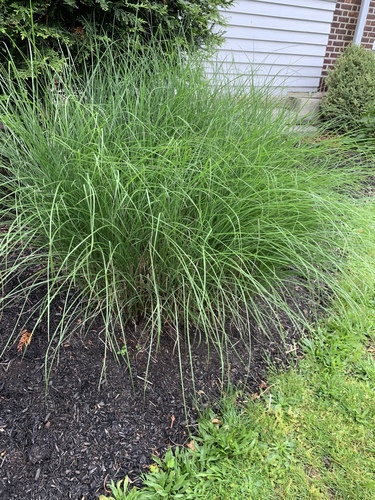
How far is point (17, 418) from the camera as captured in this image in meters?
1.37

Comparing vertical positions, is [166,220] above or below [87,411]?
above

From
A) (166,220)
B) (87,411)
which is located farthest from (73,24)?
(87,411)

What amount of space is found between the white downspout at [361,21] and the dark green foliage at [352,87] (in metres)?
1.14

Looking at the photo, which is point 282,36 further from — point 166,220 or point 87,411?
point 87,411

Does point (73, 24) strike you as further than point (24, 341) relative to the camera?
Yes

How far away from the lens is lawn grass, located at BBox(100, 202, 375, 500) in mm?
1315

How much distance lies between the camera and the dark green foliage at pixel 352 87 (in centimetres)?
490

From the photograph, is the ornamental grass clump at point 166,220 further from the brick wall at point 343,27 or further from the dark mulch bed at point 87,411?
the brick wall at point 343,27

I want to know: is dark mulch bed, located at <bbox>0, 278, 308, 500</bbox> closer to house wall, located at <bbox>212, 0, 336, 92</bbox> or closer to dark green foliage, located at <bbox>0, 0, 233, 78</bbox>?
dark green foliage, located at <bbox>0, 0, 233, 78</bbox>

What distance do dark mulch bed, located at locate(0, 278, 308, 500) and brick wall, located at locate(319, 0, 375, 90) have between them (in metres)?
6.24

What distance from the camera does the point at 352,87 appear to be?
4965mm

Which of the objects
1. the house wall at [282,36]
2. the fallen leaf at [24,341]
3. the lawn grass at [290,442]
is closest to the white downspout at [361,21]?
the house wall at [282,36]

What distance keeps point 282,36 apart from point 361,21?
155cm

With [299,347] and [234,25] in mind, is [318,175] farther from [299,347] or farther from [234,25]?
[234,25]
